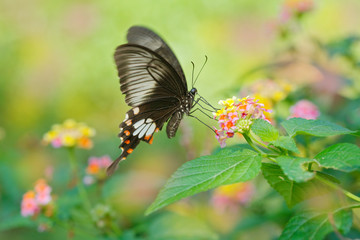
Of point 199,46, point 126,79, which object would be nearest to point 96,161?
point 126,79

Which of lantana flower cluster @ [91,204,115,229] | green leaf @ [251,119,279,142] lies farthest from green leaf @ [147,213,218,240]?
green leaf @ [251,119,279,142]

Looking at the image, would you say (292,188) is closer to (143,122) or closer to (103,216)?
(103,216)

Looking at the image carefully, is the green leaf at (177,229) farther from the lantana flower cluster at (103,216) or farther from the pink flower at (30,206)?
the pink flower at (30,206)

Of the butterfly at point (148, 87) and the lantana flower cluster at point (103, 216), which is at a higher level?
the butterfly at point (148, 87)

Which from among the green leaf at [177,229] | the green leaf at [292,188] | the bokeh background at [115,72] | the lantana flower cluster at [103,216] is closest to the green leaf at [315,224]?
the green leaf at [292,188]

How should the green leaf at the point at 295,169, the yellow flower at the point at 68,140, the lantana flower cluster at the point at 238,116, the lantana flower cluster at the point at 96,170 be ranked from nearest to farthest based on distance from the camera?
the green leaf at the point at 295,169, the lantana flower cluster at the point at 238,116, the yellow flower at the point at 68,140, the lantana flower cluster at the point at 96,170

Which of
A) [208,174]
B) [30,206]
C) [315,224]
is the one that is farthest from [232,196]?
[208,174]
